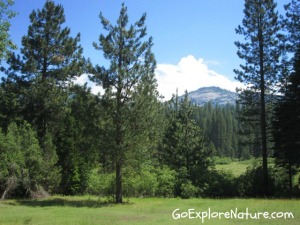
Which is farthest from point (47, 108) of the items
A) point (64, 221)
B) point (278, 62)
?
point (278, 62)

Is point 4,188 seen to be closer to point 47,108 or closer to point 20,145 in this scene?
point 20,145

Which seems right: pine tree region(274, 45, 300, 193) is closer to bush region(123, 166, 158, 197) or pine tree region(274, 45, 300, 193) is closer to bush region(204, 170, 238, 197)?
bush region(204, 170, 238, 197)

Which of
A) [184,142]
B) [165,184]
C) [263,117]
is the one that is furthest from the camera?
[184,142]

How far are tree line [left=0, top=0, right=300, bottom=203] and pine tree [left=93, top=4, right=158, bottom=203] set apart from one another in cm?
6

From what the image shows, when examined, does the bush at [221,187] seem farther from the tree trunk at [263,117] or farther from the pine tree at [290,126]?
the pine tree at [290,126]

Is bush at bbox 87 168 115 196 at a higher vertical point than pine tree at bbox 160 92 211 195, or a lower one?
lower

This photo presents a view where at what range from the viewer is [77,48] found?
31594mm

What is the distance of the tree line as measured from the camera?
21.0 meters

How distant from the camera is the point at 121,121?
20.7 m

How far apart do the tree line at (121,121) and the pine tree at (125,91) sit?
2.5 inches

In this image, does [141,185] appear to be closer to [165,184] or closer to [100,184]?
[165,184]

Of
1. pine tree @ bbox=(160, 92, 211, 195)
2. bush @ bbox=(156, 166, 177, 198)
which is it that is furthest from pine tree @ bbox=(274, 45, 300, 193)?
bush @ bbox=(156, 166, 177, 198)

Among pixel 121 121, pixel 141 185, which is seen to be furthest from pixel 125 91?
pixel 141 185

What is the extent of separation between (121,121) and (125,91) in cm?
202
